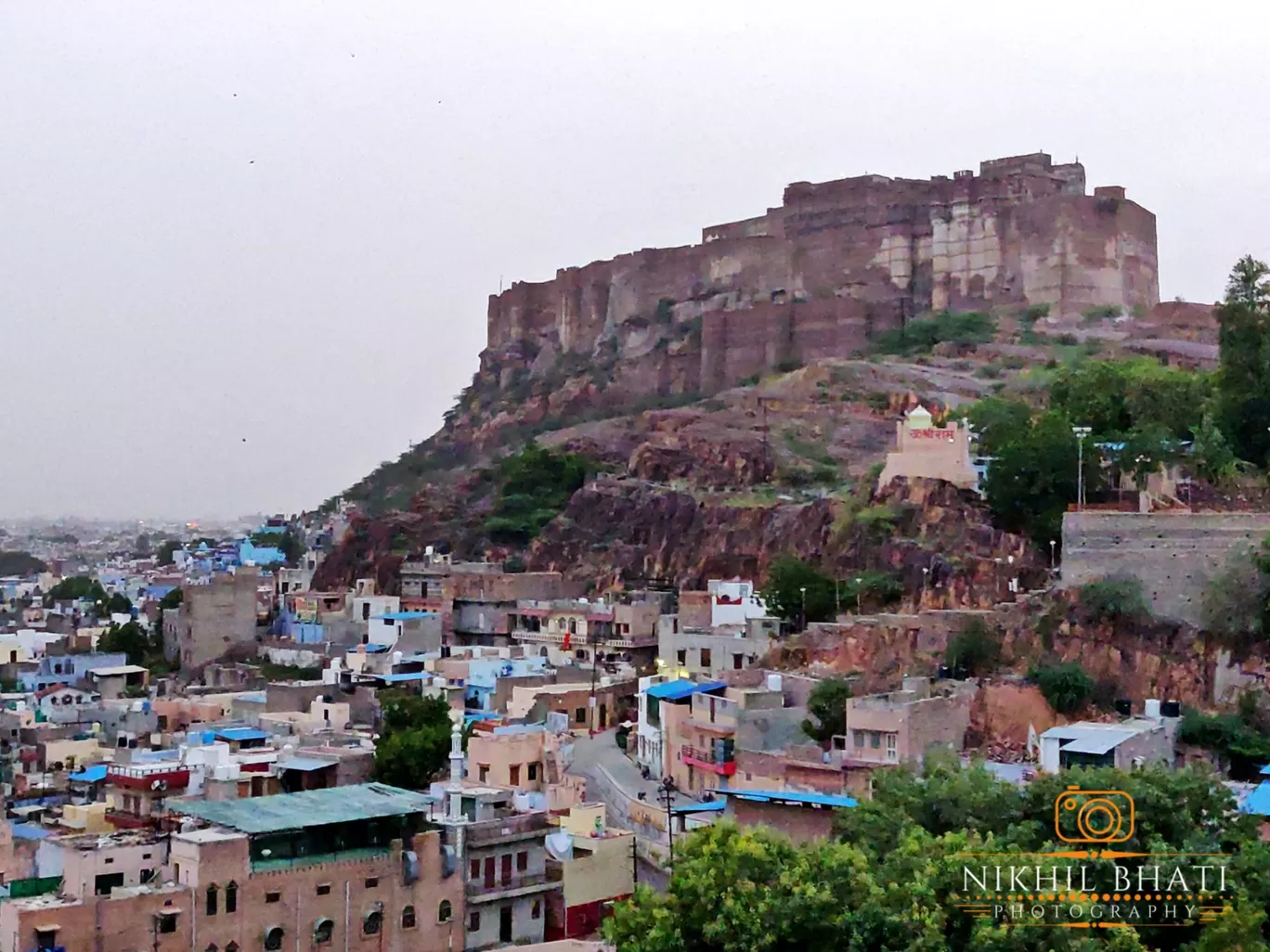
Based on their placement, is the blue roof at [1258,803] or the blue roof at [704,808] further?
the blue roof at [704,808]

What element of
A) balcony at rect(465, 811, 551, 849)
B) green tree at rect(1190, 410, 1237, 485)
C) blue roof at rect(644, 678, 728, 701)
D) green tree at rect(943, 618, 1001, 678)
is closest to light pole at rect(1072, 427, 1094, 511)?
green tree at rect(1190, 410, 1237, 485)

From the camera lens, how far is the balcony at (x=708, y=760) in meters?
30.6

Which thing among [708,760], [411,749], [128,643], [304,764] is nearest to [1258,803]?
[708,760]

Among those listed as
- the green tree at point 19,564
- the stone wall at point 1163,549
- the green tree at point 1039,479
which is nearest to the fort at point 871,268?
the green tree at point 1039,479

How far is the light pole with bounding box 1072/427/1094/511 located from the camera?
36.1m

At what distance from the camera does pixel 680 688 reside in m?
34.5

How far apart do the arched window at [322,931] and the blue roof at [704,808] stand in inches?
237

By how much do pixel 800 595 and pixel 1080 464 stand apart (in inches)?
278

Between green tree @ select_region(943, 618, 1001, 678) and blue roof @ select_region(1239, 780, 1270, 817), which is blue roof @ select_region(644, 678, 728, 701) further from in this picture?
blue roof @ select_region(1239, 780, 1270, 817)

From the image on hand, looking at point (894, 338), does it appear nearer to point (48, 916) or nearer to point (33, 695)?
point (33, 695)

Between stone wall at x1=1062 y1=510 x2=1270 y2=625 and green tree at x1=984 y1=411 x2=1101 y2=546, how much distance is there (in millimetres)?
2451

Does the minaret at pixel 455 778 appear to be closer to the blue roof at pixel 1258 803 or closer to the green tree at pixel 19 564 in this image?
the blue roof at pixel 1258 803

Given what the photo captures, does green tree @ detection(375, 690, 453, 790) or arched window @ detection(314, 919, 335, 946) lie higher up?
green tree @ detection(375, 690, 453, 790)

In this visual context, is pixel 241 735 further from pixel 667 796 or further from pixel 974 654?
pixel 974 654
